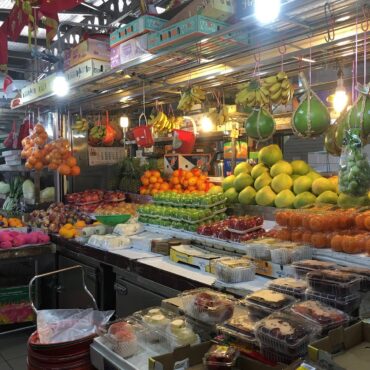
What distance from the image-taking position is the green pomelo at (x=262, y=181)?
371 centimetres

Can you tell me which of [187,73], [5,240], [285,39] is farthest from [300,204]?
[5,240]


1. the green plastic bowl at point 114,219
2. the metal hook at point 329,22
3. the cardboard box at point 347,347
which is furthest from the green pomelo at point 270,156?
the cardboard box at point 347,347

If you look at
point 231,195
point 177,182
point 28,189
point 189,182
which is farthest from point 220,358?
point 28,189

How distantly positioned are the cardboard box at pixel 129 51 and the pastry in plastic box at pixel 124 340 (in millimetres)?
2309

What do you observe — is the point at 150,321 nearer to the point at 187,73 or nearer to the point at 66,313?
the point at 66,313

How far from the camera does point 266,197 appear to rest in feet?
11.8

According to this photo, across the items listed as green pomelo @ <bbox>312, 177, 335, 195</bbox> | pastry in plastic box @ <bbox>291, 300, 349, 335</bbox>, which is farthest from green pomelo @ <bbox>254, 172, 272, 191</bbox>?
pastry in plastic box @ <bbox>291, 300, 349, 335</bbox>

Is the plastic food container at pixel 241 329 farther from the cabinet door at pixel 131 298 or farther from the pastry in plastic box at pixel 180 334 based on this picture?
the cabinet door at pixel 131 298

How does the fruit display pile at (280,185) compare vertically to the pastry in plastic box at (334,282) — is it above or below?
above

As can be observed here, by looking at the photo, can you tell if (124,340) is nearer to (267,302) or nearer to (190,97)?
(267,302)

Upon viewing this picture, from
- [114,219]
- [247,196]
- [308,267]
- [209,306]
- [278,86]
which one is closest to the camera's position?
[209,306]

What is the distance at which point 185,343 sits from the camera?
1.87 meters

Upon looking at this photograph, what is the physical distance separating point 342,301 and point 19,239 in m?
3.79

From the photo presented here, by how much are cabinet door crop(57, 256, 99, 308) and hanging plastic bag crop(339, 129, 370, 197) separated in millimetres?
2481
